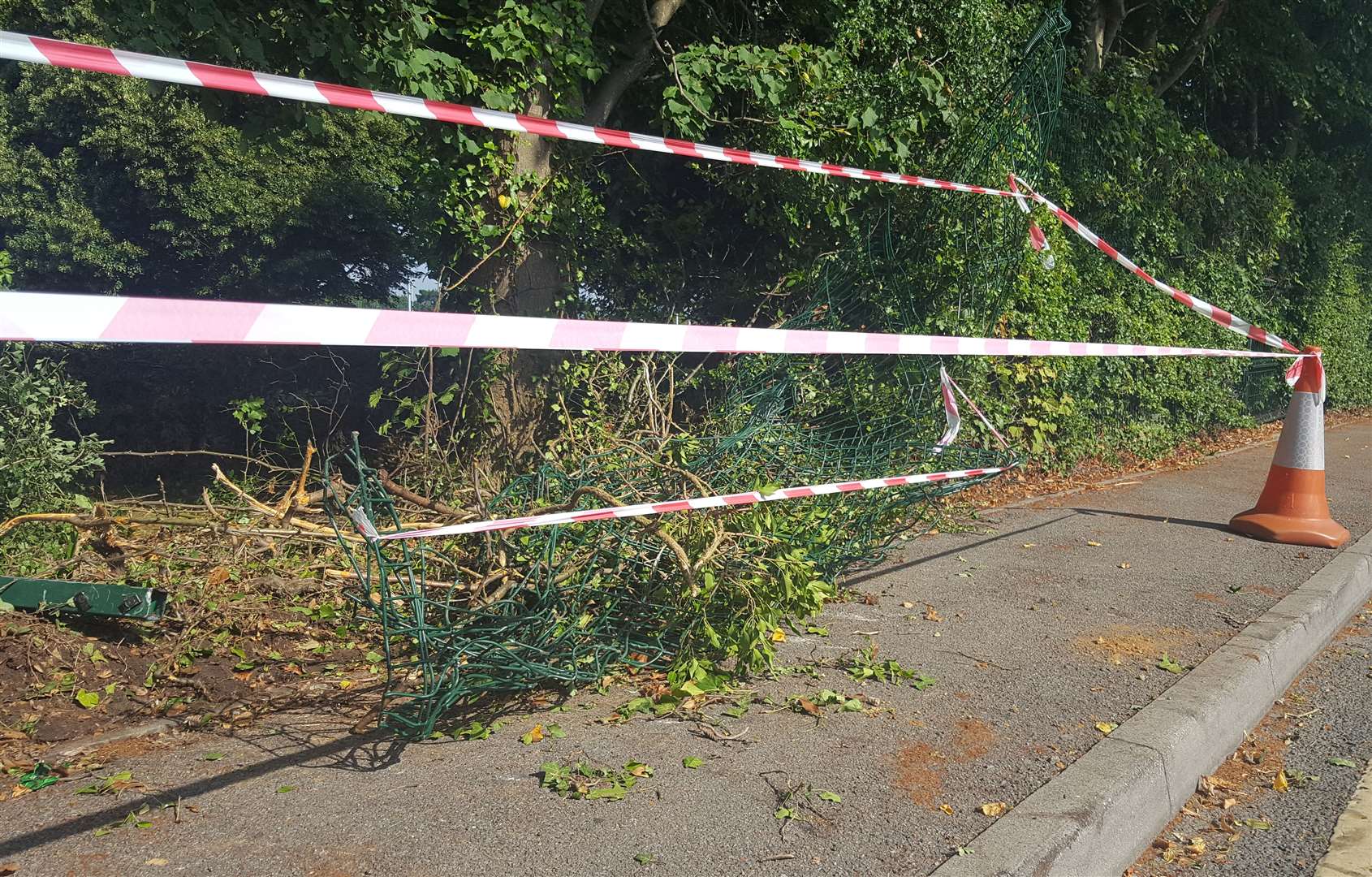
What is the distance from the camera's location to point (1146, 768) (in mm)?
3127

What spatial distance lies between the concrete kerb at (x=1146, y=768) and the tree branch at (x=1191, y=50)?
8.98m

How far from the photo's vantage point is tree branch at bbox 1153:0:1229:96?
11593mm

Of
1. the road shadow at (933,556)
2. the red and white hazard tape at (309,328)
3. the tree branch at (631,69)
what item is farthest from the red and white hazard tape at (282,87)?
the tree branch at (631,69)

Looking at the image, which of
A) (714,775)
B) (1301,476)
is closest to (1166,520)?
(1301,476)

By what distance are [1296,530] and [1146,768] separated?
4.22 meters

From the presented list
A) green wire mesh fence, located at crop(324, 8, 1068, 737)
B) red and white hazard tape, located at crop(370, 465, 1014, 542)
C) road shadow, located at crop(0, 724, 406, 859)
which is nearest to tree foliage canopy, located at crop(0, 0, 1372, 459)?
green wire mesh fence, located at crop(324, 8, 1068, 737)

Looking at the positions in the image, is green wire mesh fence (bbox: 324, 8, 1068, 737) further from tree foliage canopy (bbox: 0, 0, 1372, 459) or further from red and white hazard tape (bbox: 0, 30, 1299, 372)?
red and white hazard tape (bbox: 0, 30, 1299, 372)

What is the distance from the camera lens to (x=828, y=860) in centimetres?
260

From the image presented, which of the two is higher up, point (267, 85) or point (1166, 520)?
point (267, 85)

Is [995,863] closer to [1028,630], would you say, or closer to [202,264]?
[1028,630]

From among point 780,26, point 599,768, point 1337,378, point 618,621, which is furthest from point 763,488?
point 1337,378

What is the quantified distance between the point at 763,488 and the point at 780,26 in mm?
4853

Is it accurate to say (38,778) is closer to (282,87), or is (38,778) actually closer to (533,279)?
(282,87)

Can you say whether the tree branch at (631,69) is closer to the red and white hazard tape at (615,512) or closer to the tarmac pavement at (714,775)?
the red and white hazard tape at (615,512)
